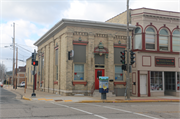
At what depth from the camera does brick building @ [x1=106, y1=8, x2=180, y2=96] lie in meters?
21.7

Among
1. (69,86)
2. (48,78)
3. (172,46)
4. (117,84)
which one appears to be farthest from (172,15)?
(48,78)

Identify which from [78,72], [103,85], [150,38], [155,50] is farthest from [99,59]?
[155,50]

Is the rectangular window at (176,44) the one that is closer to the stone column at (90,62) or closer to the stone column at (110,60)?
the stone column at (110,60)

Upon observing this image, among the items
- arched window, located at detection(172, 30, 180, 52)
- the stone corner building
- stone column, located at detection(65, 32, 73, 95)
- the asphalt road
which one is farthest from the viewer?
arched window, located at detection(172, 30, 180, 52)

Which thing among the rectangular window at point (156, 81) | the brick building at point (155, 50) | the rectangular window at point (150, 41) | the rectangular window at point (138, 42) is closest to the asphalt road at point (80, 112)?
the brick building at point (155, 50)

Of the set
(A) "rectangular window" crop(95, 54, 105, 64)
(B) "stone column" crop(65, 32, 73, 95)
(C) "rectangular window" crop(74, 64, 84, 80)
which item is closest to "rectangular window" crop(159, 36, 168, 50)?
(A) "rectangular window" crop(95, 54, 105, 64)

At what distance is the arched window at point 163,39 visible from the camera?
23062mm

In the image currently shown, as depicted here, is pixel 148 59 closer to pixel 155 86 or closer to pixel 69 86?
pixel 155 86

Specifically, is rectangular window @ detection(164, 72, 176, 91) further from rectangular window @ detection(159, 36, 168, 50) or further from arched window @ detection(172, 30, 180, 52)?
rectangular window @ detection(159, 36, 168, 50)

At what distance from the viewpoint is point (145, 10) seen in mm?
22391

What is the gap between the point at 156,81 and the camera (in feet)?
73.5

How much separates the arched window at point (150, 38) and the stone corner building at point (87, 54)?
6.08 feet

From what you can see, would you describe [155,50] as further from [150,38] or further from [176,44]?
[176,44]

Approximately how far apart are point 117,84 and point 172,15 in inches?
405
